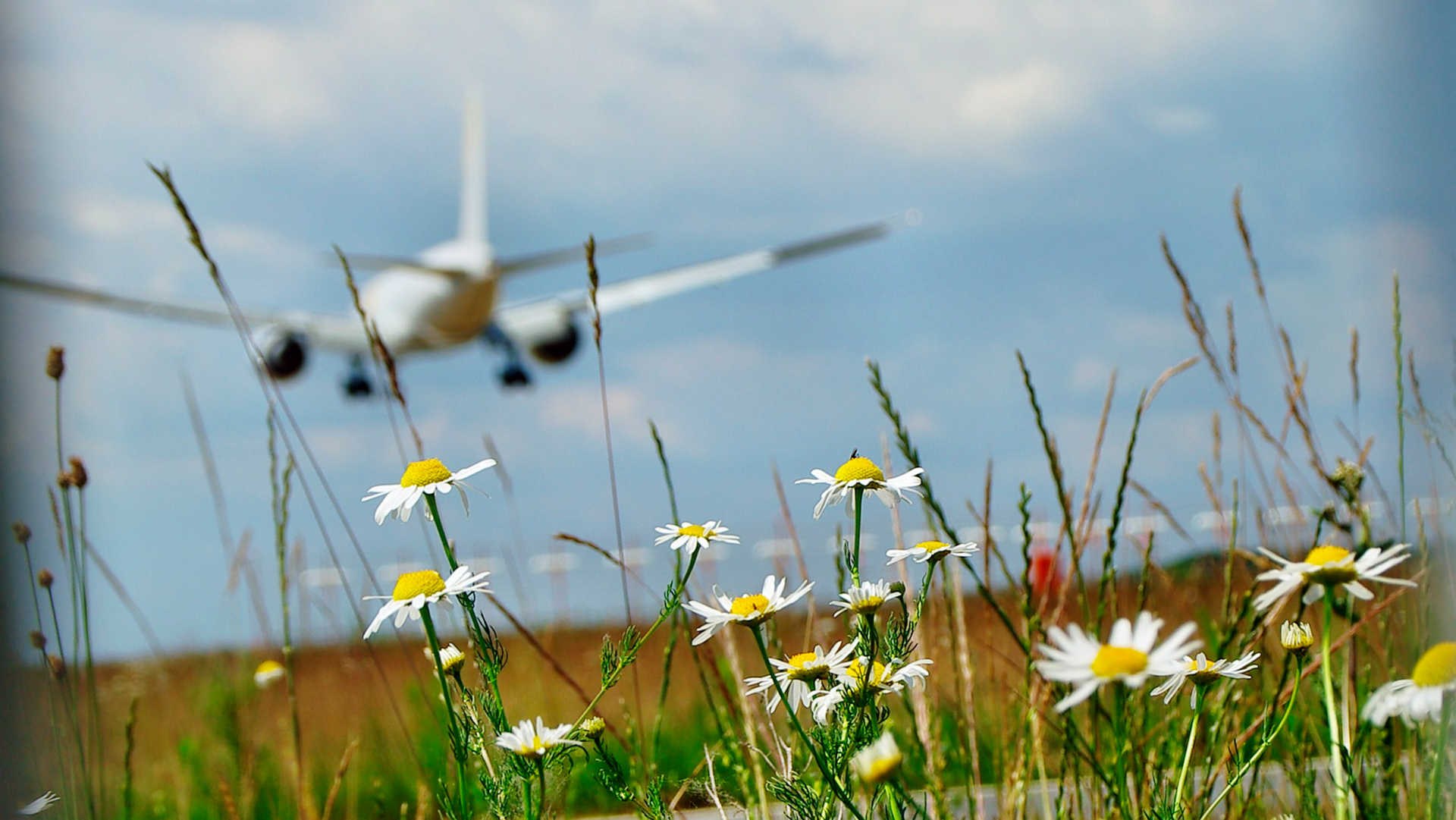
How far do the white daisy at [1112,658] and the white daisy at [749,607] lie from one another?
8.6 inches

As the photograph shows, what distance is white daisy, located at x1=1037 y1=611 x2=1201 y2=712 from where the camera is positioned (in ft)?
2.12

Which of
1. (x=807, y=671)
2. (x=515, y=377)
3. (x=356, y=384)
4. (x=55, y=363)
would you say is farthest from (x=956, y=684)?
(x=356, y=384)

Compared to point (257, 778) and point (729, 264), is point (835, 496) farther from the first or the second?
point (729, 264)

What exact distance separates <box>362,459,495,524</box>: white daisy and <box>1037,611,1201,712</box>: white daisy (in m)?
0.47

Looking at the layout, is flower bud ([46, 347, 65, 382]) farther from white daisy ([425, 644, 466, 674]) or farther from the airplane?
the airplane

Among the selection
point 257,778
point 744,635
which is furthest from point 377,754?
point 744,635

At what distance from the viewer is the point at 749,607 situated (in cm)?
93

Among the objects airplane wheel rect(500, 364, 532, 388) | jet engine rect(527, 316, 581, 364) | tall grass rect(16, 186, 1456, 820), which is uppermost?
jet engine rect(527, 316, 581, 364)

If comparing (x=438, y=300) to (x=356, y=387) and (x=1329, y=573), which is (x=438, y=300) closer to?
(x=356, y=387)

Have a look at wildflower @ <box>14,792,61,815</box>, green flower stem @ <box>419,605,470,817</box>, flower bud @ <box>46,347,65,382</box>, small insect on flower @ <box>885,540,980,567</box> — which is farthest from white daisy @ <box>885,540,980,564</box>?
flower bud @ <box>46,347,65,382</box>

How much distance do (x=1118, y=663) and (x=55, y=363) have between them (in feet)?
3.85

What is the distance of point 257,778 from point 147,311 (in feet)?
70.7

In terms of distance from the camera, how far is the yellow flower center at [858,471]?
36.9 inches

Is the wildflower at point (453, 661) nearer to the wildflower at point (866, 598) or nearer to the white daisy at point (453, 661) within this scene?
the white daisy at point (453, 661)
